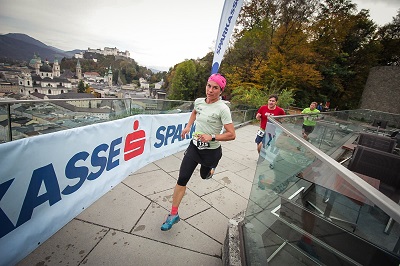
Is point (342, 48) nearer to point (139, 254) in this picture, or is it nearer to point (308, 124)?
point (308, 124)

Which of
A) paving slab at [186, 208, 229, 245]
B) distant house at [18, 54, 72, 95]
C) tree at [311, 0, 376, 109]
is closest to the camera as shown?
paving slab at [186, 208, 229, 245]

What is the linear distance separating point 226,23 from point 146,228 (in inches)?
250

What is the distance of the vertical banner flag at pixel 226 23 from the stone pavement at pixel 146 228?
4677 millimetres

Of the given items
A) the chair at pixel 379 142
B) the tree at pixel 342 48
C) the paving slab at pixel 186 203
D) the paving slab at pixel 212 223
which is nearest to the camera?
the paving slab at pixel 212 223

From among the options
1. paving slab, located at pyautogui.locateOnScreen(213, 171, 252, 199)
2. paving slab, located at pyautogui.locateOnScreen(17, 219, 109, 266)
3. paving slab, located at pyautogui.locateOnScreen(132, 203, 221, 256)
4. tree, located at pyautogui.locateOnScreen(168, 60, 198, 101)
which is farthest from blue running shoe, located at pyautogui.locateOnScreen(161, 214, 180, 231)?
tree, located at pyautogui.locateOnScreen(168, 60, 198, 101)

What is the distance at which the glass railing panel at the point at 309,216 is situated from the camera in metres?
1.32

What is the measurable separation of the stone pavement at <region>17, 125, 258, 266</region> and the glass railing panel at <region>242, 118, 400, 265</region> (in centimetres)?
65

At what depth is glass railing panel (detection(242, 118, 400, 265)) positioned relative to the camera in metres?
1.32

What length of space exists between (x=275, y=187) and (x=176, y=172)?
2521mm

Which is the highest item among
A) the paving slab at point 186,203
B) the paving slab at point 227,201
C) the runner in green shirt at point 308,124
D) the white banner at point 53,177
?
the runner in green shirt at point 308,124

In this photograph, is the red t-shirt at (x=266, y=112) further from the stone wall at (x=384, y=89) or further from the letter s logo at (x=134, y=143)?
the stone wall at (x=384, y=89)

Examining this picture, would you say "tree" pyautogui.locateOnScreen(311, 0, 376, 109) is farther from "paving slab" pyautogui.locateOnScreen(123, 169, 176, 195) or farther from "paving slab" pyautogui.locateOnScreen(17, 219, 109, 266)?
"paving slab" pyautogui.locateOnScreen(17, 219, 109, 266)

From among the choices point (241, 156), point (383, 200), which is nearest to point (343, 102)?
point (241, 156)

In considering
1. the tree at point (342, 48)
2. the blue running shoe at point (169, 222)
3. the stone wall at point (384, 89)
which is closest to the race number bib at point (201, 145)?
→ the blue running shoe at point (169, 222)
